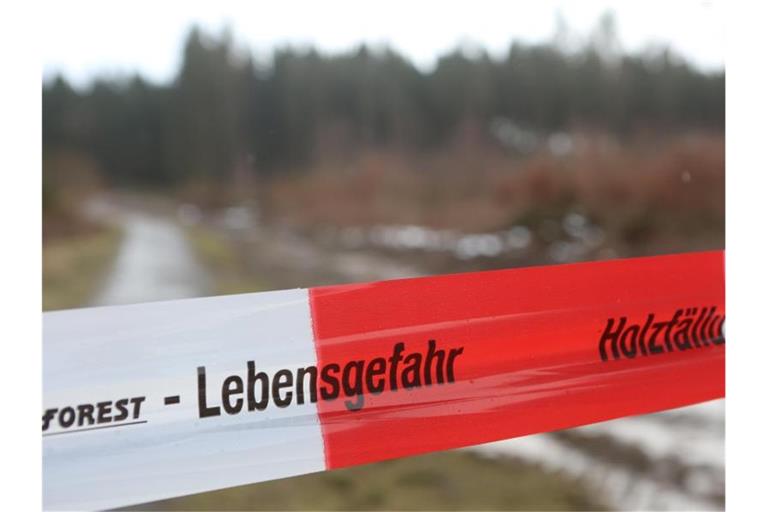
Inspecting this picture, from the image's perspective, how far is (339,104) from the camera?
8.64 feet

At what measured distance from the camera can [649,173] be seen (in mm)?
3148

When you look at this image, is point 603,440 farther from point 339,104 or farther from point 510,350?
point 339,104

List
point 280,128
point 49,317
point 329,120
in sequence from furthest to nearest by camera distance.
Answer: point 329,120, point 280,128, point 49,317

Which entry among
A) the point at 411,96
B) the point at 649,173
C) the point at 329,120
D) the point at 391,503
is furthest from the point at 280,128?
the point at 649,173

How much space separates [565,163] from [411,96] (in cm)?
89

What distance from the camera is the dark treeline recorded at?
6.78 feet

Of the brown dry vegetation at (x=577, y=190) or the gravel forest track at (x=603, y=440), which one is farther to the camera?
the brown dry vegetation at (x=577, y=190)

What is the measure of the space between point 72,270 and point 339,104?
126 centimetres

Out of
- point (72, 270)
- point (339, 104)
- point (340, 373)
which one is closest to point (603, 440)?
point (340, 373)

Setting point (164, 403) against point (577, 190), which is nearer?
point (164, 403)

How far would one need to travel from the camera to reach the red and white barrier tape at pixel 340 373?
0.83m

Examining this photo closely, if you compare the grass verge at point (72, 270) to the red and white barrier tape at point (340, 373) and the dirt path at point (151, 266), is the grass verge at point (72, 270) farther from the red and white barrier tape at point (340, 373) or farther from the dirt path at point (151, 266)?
the red and white barrier tape at point (340, 373)

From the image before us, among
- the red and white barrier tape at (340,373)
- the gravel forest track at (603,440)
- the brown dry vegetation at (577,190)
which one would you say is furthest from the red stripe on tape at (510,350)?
the brown dry vegetation at (577,190)

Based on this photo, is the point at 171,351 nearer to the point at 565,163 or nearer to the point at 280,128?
the point at 280,128
